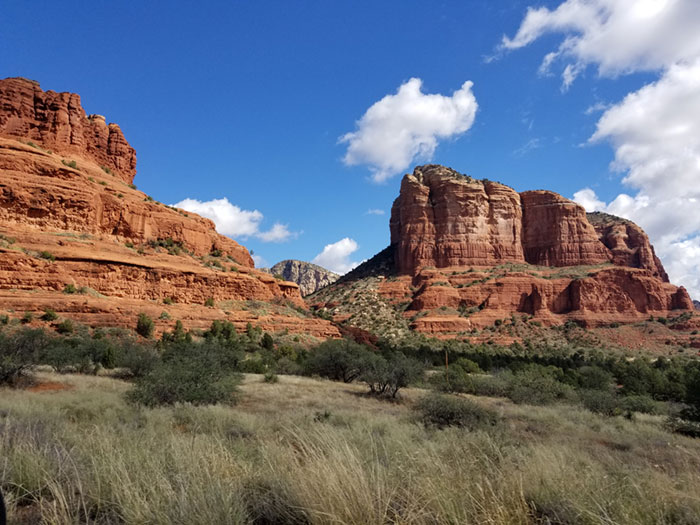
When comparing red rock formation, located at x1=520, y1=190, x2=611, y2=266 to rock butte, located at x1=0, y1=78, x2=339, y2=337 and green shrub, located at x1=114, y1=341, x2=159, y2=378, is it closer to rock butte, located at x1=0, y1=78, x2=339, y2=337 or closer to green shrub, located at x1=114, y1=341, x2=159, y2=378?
rock butte, located at x1=0, y1=78, x2=339, y2=337

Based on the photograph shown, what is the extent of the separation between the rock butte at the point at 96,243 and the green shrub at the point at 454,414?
88.5 feet

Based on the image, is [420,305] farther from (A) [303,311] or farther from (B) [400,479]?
(B) [400,479]

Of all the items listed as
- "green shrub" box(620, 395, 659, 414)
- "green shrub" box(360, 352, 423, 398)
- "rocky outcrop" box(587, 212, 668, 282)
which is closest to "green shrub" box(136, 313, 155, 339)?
"green shrub" box(360, 352, 423, 398)

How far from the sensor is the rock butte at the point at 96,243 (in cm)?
2930

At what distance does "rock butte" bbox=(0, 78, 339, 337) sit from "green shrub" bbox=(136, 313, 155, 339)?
2.57 ft

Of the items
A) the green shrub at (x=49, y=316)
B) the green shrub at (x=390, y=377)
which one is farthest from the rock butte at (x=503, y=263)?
the green shrub at (x=49, y=316)

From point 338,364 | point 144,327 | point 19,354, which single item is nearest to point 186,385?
point 19,354

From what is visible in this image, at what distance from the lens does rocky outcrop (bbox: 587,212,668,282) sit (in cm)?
8831

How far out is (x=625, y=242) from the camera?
92875 mm

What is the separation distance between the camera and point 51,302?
2744cm

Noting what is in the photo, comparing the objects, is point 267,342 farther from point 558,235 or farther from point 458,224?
point 558,235

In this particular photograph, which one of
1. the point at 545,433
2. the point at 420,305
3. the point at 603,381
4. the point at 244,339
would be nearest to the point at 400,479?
the point at 545,433

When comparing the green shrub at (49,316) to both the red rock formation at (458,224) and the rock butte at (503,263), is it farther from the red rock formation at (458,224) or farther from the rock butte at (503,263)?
the red rock formation at (458,224)

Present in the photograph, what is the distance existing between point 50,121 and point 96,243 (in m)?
21.6
